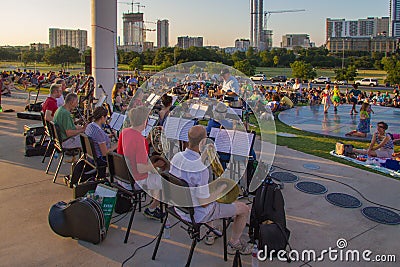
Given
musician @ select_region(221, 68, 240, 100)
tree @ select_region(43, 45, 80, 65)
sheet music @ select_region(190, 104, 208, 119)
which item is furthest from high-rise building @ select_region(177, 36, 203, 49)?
sheet music @ select_region(190, 104, 208, 119)

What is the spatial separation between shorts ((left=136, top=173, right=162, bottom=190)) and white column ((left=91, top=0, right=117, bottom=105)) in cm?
818

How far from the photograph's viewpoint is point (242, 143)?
5.46 m

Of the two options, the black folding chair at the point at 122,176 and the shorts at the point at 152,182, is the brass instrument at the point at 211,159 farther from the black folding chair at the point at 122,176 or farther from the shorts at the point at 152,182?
the black folding chair at the point at 122,176

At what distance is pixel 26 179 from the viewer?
631cm

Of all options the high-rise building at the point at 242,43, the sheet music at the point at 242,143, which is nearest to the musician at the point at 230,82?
the sheet music at the point at 242,143

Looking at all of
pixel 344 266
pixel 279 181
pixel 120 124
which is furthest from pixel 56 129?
pixel 344 266

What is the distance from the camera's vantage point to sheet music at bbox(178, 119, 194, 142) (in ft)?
20.9

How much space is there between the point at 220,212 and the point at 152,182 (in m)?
1.12

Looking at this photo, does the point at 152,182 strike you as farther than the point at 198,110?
No

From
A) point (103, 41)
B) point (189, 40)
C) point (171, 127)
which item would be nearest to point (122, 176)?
point (171, 127)

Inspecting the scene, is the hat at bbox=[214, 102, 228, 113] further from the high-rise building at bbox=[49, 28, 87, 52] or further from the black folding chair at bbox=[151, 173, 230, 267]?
the high-rise building at bbox=[49, 28, 87, 52]

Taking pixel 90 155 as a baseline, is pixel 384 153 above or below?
below

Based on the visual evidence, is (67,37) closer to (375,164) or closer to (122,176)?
(375,164)

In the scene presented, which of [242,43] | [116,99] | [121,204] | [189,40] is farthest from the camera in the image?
[242,43]
